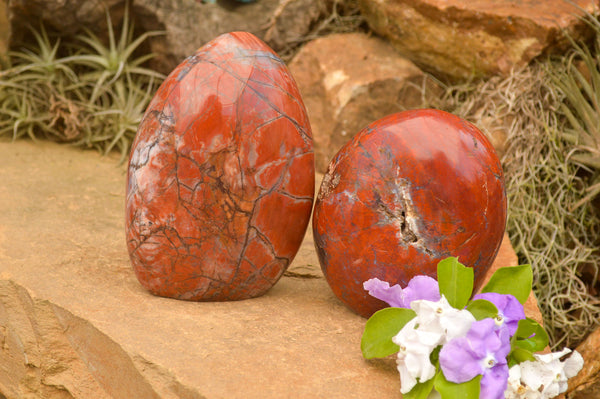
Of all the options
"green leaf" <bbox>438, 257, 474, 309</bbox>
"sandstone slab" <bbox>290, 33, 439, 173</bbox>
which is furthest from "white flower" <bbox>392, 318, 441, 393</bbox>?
"sandstone slab" <bbox>290, 33, 439, 173</bbox>

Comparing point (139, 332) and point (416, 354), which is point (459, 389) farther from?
point (139, 332)

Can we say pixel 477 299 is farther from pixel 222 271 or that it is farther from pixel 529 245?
pixel 529 245

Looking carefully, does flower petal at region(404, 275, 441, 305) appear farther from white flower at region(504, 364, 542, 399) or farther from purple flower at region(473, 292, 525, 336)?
white flower at region(504, 364, 542, 399)

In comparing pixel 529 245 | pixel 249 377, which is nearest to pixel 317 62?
pixel 529 245

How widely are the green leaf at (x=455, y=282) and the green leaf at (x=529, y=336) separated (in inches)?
5.9

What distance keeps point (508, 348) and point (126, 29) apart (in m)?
2.64

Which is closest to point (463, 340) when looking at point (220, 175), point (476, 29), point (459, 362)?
point (459, 362)

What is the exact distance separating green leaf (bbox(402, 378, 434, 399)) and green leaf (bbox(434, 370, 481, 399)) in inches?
1.0

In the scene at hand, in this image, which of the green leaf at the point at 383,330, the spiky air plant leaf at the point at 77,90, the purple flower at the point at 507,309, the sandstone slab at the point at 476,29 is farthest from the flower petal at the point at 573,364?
the spiky air plant leaf at the point at 77,90

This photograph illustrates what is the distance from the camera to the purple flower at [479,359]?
1396 mm

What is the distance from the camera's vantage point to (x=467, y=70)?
317cm

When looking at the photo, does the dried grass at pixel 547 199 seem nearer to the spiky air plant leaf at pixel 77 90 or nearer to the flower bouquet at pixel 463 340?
the flower bouquet at pixel 463 340

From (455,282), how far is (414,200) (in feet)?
0.82

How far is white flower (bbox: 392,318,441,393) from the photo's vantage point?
1422 mm
